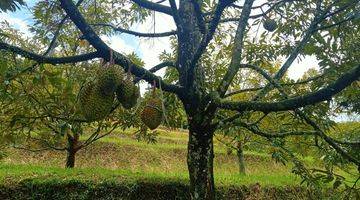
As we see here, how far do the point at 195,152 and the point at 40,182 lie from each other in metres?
4.25

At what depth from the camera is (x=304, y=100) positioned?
2.72 metres

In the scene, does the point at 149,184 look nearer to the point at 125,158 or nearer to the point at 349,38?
the point at 349,38

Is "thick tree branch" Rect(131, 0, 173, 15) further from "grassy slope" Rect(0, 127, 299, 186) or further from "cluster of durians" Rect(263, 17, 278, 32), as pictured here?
"grassy slope" Rect(0, 127, 299, 186)

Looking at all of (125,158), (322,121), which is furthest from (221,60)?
(125,158)

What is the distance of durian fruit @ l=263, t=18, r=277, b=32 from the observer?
5.14m

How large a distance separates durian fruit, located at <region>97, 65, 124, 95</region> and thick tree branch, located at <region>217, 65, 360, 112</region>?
4.09 feet

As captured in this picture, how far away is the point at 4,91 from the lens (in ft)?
9.75

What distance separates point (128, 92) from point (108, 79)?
0.60 ft

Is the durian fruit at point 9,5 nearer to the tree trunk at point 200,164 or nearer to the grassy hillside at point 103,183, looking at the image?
the tree trunk at point 200,164

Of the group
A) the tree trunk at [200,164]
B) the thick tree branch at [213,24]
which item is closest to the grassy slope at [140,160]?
the tree trunk at [200,164]

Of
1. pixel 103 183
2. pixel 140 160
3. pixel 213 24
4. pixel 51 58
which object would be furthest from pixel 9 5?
pixel 140 160

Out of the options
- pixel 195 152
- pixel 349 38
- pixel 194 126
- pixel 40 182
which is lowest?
pixel 40 182

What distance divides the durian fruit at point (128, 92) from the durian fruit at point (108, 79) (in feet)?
0.23

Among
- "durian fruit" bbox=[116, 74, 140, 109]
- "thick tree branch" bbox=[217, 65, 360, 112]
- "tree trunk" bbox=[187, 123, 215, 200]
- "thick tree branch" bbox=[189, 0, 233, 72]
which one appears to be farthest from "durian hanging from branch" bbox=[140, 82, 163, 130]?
"tree trunk" bbox=[187, 123, 215, 200]
